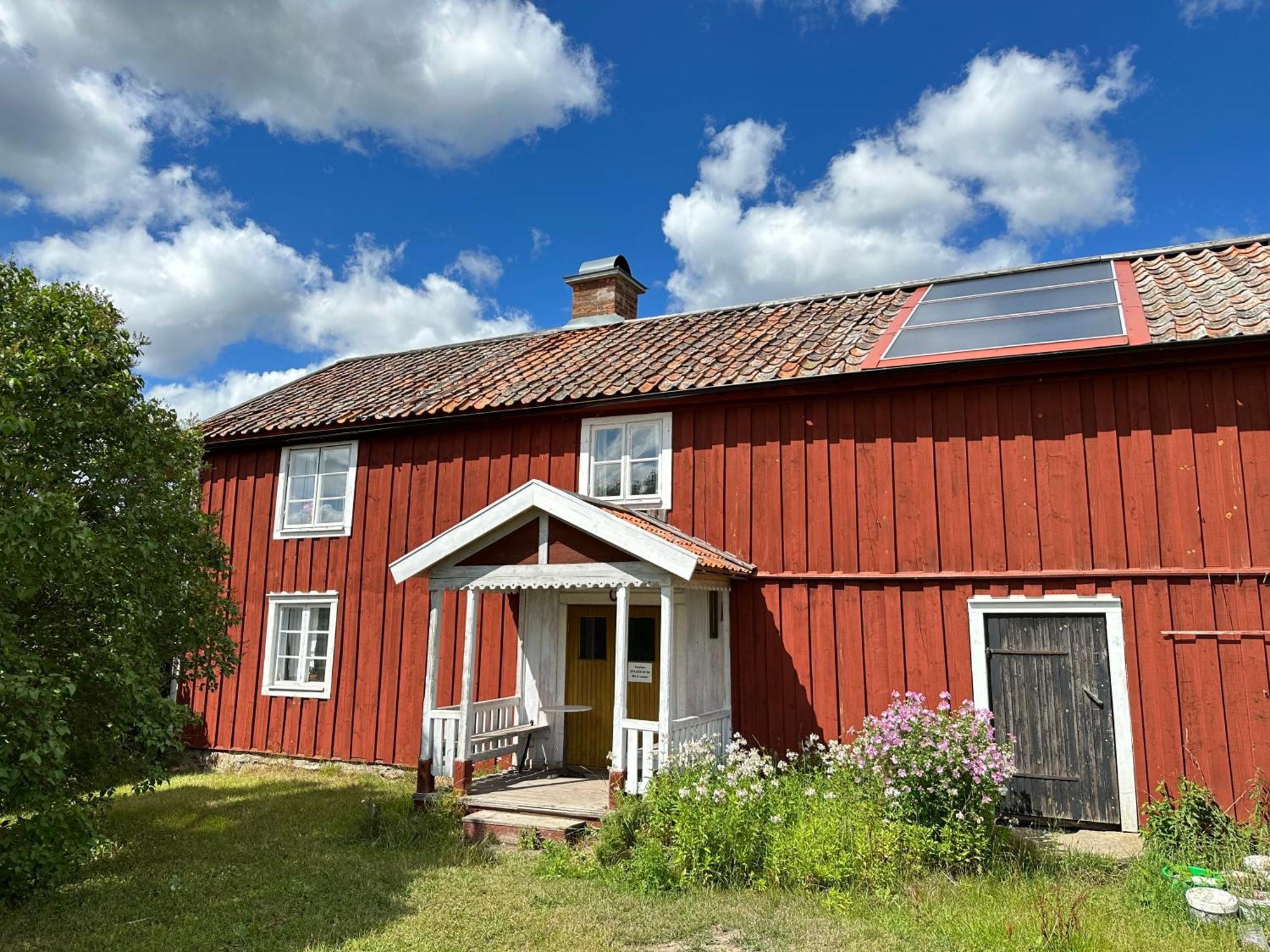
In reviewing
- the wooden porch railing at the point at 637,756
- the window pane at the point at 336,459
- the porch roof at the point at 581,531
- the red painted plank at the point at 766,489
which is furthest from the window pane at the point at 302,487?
the wooden porch railing at the point at 637,756

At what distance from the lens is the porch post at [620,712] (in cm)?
838

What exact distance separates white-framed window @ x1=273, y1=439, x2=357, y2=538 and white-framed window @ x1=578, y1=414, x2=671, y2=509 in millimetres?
3897

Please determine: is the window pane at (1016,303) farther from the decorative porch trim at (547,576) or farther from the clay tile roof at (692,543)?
the decorative porch trim at (547,576)

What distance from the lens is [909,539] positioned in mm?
9789

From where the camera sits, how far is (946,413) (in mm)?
9867

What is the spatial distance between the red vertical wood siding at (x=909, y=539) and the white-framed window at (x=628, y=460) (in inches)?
6.7

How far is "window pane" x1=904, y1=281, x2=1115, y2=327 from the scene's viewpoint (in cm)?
1060

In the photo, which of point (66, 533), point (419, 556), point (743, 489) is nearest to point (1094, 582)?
point (743, 489)

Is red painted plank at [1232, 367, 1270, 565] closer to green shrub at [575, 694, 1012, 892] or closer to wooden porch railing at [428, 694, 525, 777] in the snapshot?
green shrub at [575, 694, 1012, 892]

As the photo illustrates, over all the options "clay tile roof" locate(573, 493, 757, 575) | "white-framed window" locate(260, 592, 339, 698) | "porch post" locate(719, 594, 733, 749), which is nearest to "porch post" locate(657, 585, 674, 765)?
"clay tile roof" locate(573, 493, 757, 575)

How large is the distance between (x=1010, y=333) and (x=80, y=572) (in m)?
9.55

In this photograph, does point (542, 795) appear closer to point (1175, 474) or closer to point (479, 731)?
point (479, 731)

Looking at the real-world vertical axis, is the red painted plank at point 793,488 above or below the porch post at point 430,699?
above

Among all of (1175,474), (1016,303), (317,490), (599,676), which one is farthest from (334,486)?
(1175,474)
